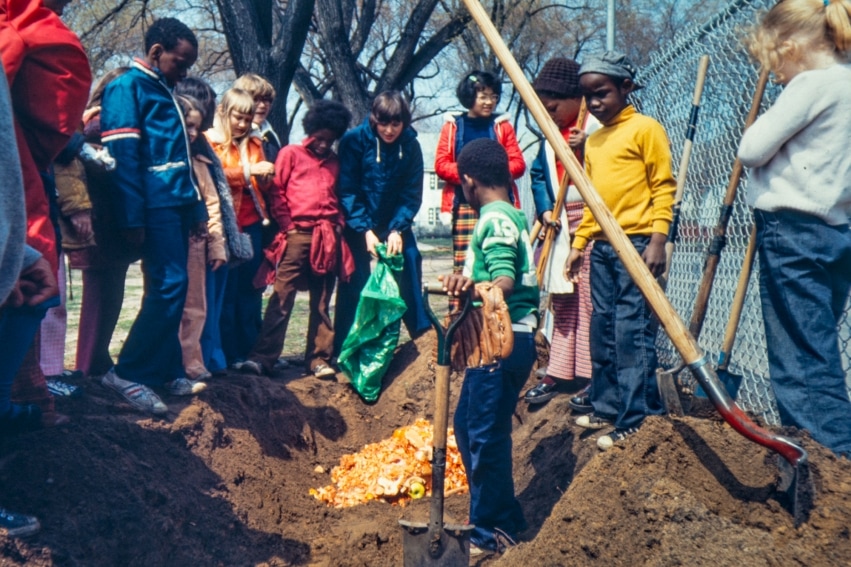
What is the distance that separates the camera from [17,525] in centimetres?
319

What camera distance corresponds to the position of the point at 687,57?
527cm

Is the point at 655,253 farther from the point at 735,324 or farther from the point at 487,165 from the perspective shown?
the point at 487,165

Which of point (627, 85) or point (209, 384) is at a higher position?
point (627, 85)

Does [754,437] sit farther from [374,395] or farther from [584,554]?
[374,395]

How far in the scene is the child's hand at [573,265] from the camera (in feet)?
15.4

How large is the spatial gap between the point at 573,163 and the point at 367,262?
3390mm

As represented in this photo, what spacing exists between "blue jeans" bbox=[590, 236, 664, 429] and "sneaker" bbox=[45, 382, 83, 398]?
9.20 feet

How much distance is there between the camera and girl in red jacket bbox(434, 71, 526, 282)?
6.13 metres

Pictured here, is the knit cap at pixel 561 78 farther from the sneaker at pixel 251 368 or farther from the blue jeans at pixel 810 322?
the sneaker at pixel 251 368

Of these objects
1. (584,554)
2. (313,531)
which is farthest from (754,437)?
(313,531)

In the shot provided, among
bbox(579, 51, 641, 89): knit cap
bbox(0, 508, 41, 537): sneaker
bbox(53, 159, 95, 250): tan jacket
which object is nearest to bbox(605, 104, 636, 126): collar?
bbox(579, 51, 641, 89): knit cap

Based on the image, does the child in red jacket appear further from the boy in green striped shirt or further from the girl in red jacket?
the boy in green striped shirt

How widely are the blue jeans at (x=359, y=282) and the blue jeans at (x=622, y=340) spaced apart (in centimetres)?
235

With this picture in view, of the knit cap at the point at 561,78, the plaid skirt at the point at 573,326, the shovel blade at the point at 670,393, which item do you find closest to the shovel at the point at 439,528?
the shovel blade at the point at 670,393
